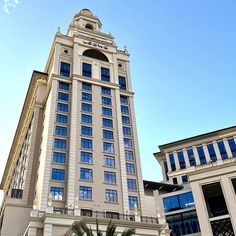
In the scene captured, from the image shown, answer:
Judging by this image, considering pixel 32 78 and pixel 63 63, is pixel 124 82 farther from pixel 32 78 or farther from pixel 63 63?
pixel 32 78

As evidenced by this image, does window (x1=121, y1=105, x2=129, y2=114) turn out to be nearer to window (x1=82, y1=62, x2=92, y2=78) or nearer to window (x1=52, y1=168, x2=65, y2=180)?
window (x1=82, y1=62, x2=92, y2=78)

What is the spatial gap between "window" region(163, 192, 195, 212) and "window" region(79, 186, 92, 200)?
1740 centimetres

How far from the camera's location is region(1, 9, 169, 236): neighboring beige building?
37.9 metres

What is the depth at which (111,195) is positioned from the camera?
135ft

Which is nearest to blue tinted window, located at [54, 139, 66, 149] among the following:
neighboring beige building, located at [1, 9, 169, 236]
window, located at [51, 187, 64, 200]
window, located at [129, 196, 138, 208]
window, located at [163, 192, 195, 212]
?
neighboring beige building, located at [1, 9, 169, 236]

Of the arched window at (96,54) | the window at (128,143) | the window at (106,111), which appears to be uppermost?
the arched window at (96,54)

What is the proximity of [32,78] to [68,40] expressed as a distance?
32.5 ft

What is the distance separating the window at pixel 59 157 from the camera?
139ft

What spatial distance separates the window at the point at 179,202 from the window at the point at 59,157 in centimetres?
2016

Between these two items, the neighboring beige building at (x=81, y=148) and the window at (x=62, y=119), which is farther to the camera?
the window at (x=62, y=119)

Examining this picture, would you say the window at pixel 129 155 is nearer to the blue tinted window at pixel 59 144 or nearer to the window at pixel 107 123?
the window at pixel 107 123

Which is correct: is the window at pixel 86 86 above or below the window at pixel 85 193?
above

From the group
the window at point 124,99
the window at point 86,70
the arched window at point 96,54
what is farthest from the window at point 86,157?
the arched window at point 96,54

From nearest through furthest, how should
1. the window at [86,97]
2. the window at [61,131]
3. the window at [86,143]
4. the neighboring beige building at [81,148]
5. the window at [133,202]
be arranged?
the neighboring beige building at [81,148]
the window at [133,202]
the window at [86,143]
the window at [61,131]
the window at [86,97]
